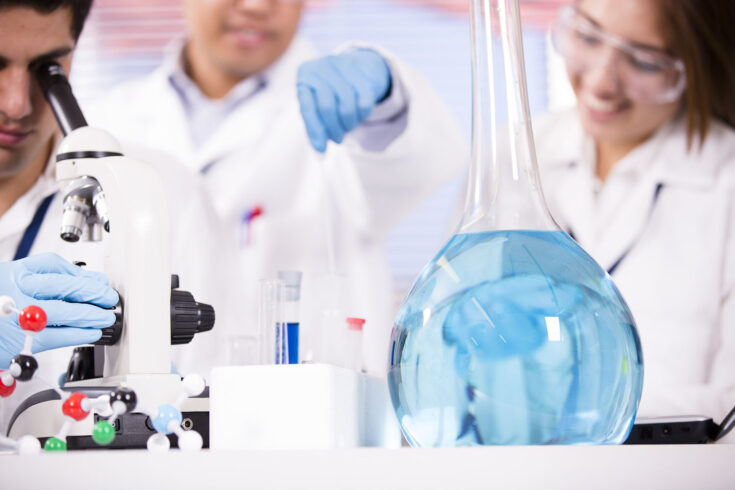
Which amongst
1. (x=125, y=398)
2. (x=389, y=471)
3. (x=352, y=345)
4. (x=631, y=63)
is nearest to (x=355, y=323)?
(x=352, y=345)

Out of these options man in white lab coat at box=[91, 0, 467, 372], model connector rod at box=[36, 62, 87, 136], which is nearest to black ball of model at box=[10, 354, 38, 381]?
model connector rod at box=[36, 62, 87, 136]

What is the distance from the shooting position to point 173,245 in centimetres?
132

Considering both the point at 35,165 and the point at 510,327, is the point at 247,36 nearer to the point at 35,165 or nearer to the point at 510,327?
the point at 35,165

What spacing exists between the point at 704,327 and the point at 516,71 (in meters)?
0.96

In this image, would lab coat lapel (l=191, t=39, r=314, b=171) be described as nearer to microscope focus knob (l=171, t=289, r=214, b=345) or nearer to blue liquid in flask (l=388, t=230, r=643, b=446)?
microscope focus knob (l=171, t=289, r=214, b=345)

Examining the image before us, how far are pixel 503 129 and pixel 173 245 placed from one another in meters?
0.85

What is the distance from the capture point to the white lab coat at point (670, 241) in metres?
1.38

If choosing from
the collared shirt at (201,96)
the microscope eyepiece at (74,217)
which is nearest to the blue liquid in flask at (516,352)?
the microscope eyepiece at (74,217)

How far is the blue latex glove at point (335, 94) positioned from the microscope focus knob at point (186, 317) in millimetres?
398

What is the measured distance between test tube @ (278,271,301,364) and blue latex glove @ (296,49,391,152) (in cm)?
37

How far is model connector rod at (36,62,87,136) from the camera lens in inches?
37.1

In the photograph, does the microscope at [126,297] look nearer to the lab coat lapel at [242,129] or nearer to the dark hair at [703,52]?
the lab coat lapel at [242,129]

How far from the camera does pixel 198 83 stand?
4.90 ft

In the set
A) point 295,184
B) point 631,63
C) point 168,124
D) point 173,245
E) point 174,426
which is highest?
point 631,63
